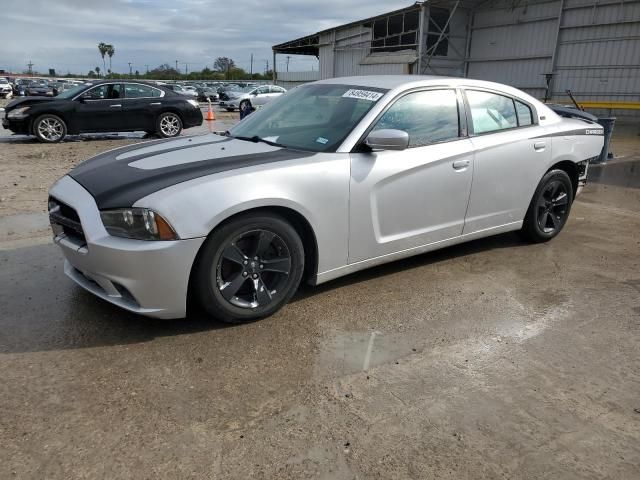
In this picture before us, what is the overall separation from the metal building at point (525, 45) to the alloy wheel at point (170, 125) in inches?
561

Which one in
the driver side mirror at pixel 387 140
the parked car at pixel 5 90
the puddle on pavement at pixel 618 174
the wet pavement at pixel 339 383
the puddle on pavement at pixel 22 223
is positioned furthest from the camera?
the parked car at pixel 5 90

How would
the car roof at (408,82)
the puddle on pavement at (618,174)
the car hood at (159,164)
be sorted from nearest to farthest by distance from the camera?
the car hood at (159,164)
the car roof at (408,82)
the puddle on pavement at (618,174)

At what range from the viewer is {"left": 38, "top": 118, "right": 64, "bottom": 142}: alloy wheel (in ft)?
40.4

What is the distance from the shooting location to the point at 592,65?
20453mm

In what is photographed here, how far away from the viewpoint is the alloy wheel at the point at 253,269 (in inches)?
128

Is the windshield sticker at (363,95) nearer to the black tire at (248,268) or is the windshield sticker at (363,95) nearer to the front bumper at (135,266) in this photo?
the black tire at (248,268)

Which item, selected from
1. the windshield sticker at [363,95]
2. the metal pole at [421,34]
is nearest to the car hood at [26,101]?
the windshield sticker at [363,95]

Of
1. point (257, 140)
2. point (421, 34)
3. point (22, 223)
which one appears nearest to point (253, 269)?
point (257, 140)

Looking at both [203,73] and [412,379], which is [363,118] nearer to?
[412,379]

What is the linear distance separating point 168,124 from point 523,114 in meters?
10.7

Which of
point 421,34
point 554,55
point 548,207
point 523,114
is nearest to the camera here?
point 523,114

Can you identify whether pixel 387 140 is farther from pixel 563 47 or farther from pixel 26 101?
pixel 563 47

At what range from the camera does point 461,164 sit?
4176mm

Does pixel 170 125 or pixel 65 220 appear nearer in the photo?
pixel 65 220
